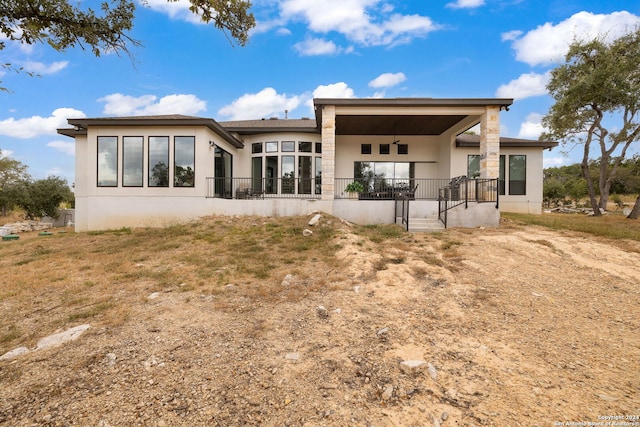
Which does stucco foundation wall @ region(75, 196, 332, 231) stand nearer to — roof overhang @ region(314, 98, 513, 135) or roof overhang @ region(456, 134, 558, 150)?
roof overhang @ region(314, 98, 513, 135)

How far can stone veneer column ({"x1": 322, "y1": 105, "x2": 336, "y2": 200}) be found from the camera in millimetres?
11031

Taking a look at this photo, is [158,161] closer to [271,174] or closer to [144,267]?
[271,174]

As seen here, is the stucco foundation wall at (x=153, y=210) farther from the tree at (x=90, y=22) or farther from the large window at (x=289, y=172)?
the tree at (x=90, y=22)

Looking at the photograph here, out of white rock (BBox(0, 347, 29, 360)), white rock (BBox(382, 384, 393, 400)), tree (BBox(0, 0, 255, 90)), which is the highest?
tree (BBox(0, 0, 255, 90))

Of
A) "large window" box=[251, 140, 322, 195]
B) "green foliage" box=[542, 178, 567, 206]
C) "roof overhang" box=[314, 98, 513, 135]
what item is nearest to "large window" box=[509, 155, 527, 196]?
"roof overhang" box=[314, 98, 513, 135]

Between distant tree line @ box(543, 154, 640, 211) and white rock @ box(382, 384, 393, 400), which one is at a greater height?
distant tree line @ box(543, 154, 640, 211)

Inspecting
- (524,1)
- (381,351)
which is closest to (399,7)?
(524,1)

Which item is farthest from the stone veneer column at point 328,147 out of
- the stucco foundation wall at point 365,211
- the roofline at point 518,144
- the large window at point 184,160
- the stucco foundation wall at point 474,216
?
the roofline at point 518,144

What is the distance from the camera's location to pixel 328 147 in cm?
1117

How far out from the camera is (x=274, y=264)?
268 inches

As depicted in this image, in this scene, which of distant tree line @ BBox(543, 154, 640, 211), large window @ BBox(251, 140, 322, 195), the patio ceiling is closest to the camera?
the patio ceiling

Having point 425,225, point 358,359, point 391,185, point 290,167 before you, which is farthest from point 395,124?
point 358,359

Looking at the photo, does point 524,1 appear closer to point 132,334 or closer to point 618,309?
point 618,309

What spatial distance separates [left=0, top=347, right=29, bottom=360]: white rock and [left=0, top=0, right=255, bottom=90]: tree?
337cm
